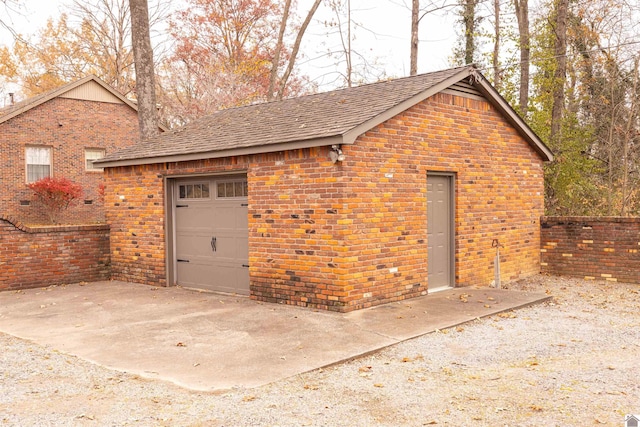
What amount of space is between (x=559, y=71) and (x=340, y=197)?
1172 centimetres

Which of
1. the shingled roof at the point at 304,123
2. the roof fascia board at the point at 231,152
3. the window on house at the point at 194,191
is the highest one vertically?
the shingled roof at the point at 304,123

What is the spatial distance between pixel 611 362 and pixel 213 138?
7750mm

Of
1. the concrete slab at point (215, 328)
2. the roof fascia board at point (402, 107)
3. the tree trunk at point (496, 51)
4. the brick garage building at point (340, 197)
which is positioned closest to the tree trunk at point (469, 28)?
the tree trunk at point (496, 51)

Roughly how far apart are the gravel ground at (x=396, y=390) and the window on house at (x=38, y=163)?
15326mm

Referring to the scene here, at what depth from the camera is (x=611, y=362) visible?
587cm

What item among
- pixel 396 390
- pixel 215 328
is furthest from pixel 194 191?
pixel 396 390

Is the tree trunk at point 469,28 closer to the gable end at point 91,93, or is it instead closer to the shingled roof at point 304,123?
the shingled roof at point 304,123

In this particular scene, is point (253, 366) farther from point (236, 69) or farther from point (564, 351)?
point (236, 69)

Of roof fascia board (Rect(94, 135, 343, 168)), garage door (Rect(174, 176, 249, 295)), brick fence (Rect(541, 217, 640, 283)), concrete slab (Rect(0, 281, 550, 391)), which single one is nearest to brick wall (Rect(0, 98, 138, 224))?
roof fascia board (Rect(94, 135, 343, 168))

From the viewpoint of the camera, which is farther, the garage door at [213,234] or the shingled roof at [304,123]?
the garage door at [213,234]

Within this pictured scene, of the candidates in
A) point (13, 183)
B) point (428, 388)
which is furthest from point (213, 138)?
point (13, 183)

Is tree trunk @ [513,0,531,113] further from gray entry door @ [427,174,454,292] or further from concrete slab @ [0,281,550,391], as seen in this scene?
concrete slab @ [0,281,550,391]

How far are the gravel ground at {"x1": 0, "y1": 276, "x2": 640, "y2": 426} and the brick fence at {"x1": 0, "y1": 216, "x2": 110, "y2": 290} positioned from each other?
4.44m

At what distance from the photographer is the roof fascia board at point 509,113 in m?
10.7
